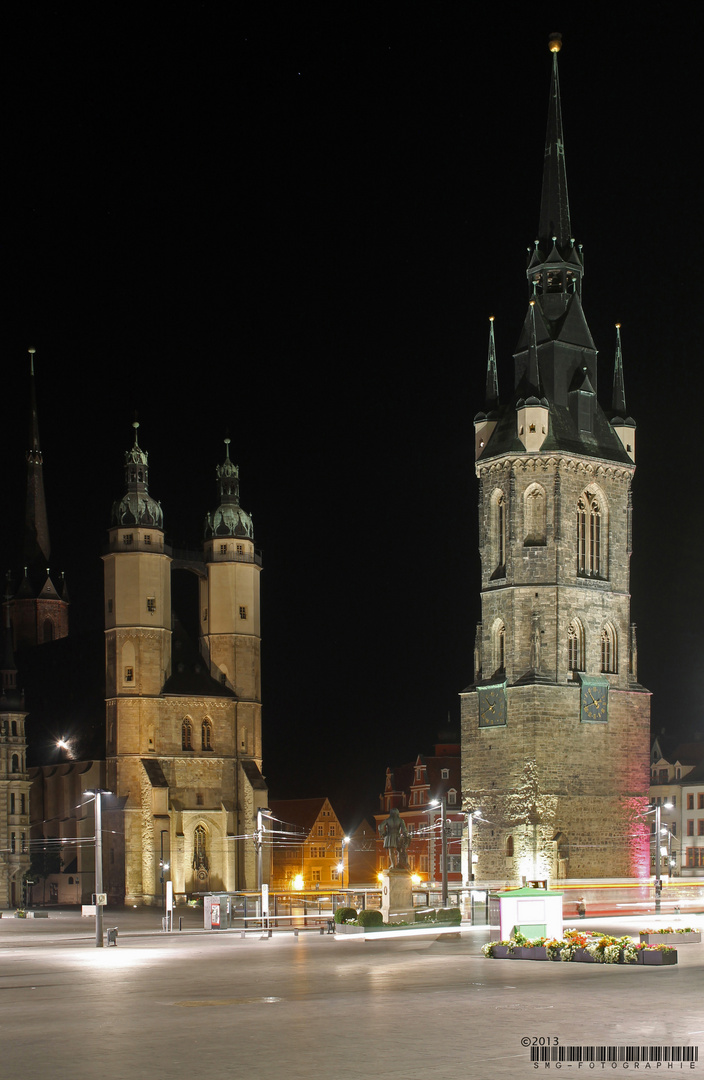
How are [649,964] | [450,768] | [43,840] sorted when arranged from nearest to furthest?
[649,964] < [43,840] < [450,768]

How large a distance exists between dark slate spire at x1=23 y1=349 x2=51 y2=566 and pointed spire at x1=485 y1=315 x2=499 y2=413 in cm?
5610

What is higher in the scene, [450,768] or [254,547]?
[254,547]

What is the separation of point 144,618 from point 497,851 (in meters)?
26.3

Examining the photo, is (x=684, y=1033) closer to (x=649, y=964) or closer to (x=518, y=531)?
(x=649, y=964)

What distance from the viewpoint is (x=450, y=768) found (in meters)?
114

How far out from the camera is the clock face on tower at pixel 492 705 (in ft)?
263

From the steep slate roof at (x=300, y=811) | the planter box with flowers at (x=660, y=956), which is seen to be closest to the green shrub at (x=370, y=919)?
the planter box with flowers at (x=660, y=956)

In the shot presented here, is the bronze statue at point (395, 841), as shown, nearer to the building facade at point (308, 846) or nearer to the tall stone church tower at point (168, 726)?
the tall stone church tower at point (168, 726)

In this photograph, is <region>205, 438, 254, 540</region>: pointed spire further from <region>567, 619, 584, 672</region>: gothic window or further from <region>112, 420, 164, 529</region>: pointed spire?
<region>567, 619, 584, 672</region>: gothic window

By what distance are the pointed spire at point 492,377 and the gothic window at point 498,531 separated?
5.96m

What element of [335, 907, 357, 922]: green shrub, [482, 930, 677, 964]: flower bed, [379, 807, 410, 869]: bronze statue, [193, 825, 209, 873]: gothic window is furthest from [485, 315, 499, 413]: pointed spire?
[482, 930, 677, 964]: flower bed

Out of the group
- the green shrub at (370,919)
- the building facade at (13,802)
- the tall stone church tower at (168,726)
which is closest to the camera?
the green shrub at (370,919)

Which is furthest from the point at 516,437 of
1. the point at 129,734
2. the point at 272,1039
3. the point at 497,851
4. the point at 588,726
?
the point at 272,1039

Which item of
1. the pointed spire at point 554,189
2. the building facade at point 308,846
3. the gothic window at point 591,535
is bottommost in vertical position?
the building facade at point 308,846
